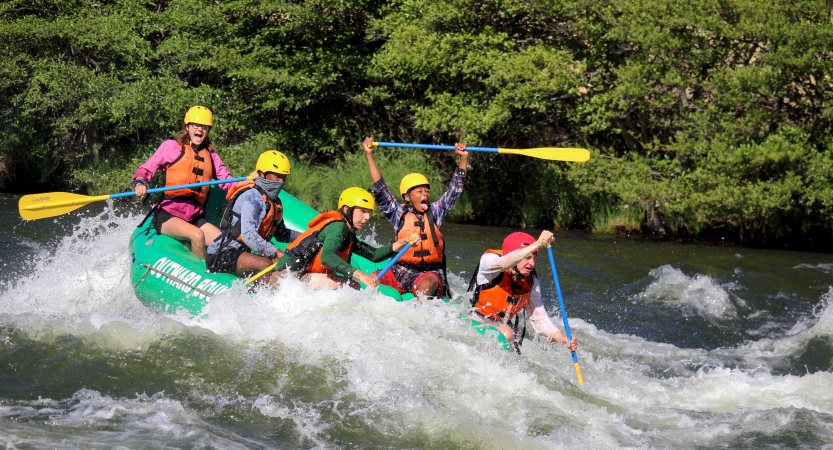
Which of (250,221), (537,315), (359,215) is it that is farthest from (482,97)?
(537,315)

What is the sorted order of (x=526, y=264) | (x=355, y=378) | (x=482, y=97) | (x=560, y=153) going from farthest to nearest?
(x=482, y=97)
(x=560, y=153)
(x=526, y=264)
(x=355, y=378)

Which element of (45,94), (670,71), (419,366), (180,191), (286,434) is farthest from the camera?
(45,94)

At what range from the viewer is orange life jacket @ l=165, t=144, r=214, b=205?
7.54 m

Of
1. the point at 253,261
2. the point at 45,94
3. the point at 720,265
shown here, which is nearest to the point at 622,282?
the point at 720,265

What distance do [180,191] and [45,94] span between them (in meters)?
8.67

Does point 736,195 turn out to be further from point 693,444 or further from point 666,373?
point 693,444

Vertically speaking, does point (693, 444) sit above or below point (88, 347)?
below

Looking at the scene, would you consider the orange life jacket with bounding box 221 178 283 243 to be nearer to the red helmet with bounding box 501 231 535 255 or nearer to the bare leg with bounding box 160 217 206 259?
the bare leg with bounding box 160 217 206 259

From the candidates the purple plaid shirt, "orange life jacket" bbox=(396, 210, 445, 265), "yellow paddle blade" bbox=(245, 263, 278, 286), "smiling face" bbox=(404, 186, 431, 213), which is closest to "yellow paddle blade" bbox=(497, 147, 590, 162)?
the purple plaid shirt

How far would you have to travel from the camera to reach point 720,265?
11312 mm

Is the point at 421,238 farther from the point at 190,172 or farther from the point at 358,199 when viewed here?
the point at 190,172

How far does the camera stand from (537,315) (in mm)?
6254

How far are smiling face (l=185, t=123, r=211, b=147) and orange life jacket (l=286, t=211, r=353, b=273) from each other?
1394 millimetres

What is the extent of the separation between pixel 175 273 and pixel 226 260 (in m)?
0.40
